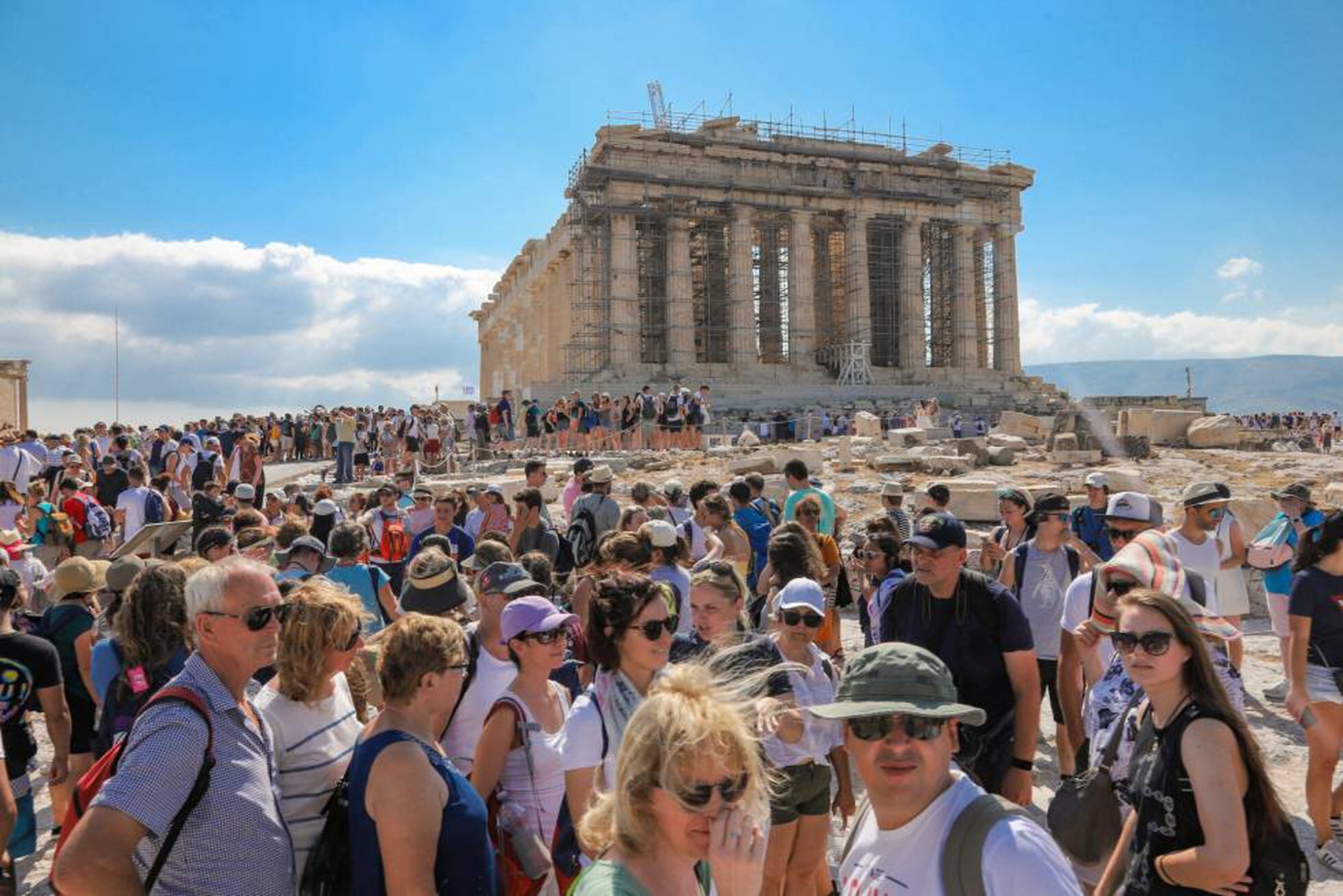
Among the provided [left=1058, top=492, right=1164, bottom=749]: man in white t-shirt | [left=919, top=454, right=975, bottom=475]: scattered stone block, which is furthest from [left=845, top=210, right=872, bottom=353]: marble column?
[left=1058, top=492, right=1164, bottom=749]: man in white t-shirt

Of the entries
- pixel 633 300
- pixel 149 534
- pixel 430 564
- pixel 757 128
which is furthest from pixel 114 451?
pixel 757 128

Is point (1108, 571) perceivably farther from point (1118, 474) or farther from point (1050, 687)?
point (1118, 474)

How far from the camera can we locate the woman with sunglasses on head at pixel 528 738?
2.97 meters

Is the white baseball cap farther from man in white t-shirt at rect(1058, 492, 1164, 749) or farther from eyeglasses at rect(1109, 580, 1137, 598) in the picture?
man in white t-shirt at rect(1058, 492, 1164, 749)

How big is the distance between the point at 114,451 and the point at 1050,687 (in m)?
12.7

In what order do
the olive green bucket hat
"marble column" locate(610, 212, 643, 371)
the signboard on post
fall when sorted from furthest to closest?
"marble column" locate(610, 212, 643, 371)
the signboard on post
the olive green bucket hat

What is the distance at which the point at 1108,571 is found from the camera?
3.46 metres

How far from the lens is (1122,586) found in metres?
3.45

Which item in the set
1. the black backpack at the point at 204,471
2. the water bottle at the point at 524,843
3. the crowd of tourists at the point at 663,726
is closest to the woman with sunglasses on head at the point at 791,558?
the crowd of tourists at the point at 663,726

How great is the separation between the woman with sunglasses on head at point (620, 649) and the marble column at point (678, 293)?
1265 inches

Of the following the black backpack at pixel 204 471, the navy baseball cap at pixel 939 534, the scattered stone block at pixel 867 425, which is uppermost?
the scattered stone block at pixel 867 425

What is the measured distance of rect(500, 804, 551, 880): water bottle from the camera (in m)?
2.85

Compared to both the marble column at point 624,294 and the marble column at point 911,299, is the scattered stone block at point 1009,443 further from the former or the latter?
the marble column at point 911,299

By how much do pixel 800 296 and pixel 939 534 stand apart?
33823 millimetres
